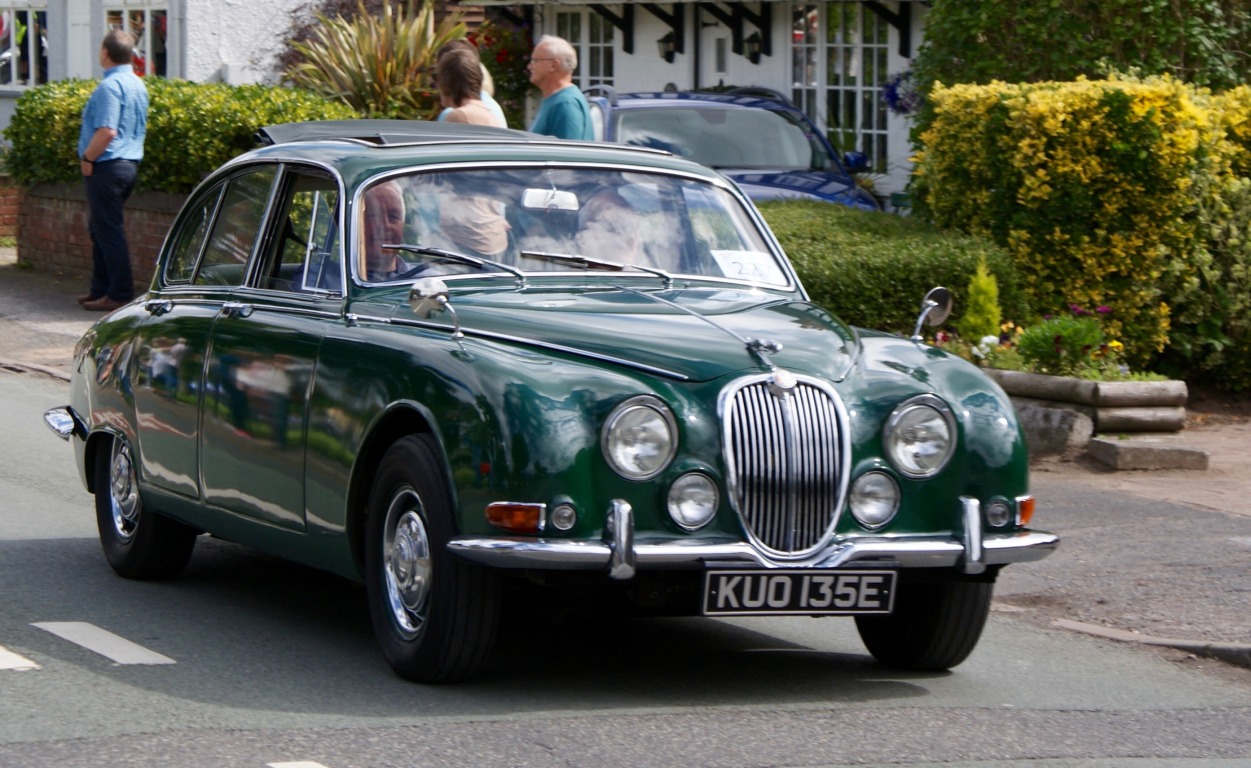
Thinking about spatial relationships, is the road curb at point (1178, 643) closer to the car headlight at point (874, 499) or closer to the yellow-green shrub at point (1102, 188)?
the car headlight at point (874, 499)

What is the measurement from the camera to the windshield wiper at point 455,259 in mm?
6848

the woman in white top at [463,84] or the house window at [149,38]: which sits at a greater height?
the house window at [149,38]

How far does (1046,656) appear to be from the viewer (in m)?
7.27

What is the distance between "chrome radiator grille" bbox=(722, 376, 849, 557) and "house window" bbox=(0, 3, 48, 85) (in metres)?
26.1

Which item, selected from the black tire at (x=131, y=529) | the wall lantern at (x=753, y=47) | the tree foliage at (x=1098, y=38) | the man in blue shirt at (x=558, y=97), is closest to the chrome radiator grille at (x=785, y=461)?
the black tire at (x=131, y=529)

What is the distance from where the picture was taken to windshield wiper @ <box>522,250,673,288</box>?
7.01m

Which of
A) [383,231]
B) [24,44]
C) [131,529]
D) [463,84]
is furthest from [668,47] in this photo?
[383,231]

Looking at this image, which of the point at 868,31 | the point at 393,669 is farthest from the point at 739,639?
the point at 868,31

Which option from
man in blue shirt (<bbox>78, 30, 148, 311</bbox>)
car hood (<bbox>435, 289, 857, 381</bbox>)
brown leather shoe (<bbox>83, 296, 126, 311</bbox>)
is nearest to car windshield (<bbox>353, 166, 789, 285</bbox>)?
car hood (<bbox>435, 289, 857, 381</bbox>)

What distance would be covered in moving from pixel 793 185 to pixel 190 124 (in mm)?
5312

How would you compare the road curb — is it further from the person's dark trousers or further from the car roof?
the person's dark trousers

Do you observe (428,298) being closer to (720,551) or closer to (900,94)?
(720,551)

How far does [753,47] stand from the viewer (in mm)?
24062

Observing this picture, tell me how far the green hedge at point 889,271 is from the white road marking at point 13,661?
23.0 ft
